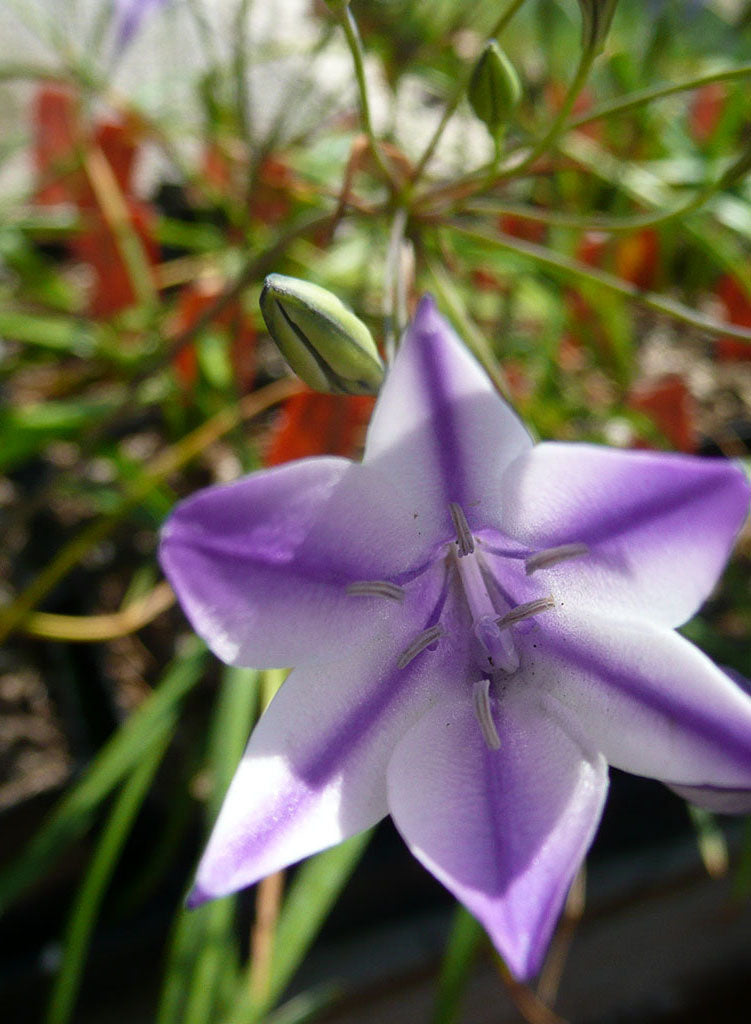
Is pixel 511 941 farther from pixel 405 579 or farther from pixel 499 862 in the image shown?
pixel 405 579

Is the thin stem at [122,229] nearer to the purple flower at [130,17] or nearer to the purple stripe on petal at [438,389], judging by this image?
the purple flower at [130,17]

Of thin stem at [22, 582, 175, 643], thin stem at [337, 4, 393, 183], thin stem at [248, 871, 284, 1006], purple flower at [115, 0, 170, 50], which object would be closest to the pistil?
thin stem at [337, 4, 393, 183]

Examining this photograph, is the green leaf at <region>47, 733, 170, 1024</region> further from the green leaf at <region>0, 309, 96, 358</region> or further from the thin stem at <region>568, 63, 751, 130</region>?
the thin stem at <region>568, 63, 751, 130</region>

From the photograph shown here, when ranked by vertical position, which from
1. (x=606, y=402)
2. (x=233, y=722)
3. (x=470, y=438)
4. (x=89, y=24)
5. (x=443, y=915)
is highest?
(x=89, y=24)

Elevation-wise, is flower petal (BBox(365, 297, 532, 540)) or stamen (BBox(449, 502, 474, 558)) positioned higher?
flower petal (BBox(365, 297, 532, 540))

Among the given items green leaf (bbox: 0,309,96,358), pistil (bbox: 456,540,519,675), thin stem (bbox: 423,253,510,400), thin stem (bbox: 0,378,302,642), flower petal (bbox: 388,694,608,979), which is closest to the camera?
flower petal (bbox: 388,694,608,979)

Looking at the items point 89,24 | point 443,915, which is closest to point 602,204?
point 89,24

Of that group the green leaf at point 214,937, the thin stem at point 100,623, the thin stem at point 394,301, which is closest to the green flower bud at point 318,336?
the thin stem at point 394,301
